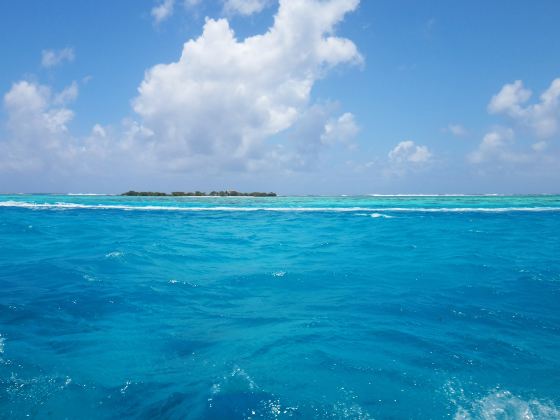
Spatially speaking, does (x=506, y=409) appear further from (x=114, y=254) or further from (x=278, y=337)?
(x=114, y=254)

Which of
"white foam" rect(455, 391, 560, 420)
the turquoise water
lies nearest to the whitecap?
the turquoise water

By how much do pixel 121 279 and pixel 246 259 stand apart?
4.52 m

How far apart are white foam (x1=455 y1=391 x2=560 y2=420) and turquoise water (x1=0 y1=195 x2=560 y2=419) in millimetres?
18

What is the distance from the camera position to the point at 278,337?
550 centimetres

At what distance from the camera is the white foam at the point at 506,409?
11.6 feet

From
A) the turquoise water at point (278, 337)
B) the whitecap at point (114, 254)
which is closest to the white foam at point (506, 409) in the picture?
the turquoise water at point (278, 337)

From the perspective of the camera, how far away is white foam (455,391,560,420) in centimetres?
354

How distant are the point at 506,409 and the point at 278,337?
10.4 ft

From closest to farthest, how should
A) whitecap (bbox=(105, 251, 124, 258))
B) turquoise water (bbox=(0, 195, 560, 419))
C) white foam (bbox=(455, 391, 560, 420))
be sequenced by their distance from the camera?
white foam (bbox=(455, 391, 560, 420))
turquoise water (bbox=(0, 195, 560, 419))
whitecap (bbox=(105, 251, 124, 258))

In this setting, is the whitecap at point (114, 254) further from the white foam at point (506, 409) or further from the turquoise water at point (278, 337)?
the white foam at point (506, 409)

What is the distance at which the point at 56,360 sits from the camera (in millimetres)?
4688

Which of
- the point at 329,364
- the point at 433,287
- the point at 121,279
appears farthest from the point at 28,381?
the point at 433,287

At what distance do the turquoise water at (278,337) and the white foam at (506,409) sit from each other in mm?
18

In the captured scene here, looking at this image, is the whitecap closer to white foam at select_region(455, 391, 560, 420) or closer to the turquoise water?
the turquoise water
